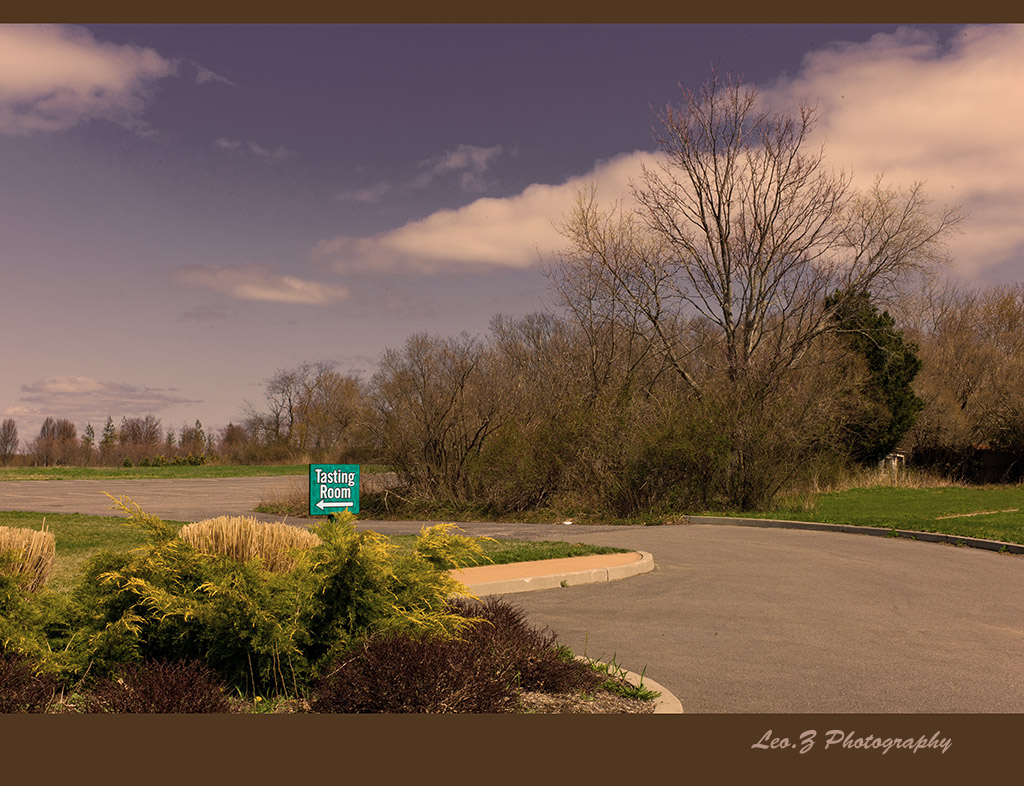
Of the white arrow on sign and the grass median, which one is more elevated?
the white arrow on sign

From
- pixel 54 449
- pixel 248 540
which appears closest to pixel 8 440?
pixel 54 449

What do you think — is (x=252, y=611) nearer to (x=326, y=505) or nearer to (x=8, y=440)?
(x=326, y=505)

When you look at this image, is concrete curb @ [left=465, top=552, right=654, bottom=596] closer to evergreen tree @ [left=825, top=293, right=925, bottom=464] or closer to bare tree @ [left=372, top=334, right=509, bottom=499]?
bare tree @ [left=372, top=334, right=509, bottom=499]

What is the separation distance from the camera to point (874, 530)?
1784cm

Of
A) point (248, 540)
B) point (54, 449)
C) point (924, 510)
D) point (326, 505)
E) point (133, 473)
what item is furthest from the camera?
point (54, 449)

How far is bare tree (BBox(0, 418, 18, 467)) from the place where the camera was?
6569 cm

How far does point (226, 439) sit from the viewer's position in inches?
Result: 3132

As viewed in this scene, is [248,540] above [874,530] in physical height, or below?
above

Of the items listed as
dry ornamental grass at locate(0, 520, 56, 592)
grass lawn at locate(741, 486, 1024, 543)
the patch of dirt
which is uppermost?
dry ornamental grass at locate(0, 520, 56, 592)

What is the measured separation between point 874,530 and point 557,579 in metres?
9.56

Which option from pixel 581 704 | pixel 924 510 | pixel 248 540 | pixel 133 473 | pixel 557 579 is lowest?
pixel 924 510

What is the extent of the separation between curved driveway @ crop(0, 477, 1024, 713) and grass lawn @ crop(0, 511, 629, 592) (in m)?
1.59

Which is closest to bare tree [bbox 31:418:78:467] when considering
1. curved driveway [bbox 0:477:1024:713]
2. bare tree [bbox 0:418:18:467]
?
bare tree [bbox 0:418:18:467]

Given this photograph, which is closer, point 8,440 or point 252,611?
point 252,611
